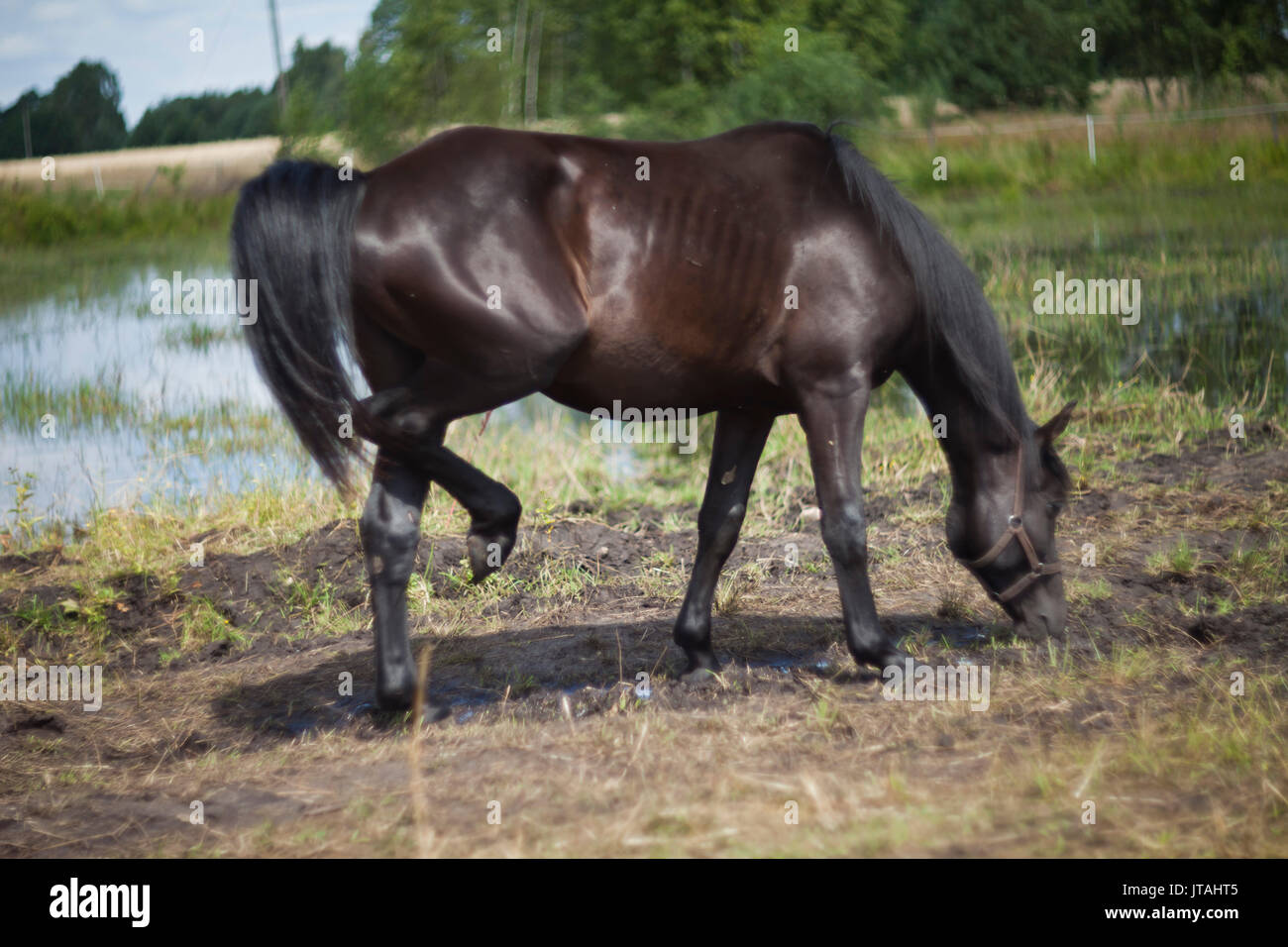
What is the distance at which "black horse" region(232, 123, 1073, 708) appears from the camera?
3.88 metres

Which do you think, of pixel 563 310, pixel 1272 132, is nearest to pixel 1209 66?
pixel 1272 132

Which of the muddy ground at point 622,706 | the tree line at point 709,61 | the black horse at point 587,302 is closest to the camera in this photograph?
the muddy ground at point 622,706

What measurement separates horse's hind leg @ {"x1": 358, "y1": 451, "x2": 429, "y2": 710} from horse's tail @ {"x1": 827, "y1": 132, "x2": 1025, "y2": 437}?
6.53ft

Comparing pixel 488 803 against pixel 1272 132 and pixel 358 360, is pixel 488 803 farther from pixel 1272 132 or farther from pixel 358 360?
pixel 1272 132

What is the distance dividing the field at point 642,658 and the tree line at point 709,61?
13884mm

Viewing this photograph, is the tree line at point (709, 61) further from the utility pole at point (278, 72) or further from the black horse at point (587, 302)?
the black horse at point (587, 302)

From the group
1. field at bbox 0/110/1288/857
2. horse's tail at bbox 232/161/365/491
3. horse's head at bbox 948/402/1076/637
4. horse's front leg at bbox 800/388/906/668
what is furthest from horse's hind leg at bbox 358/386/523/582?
horse's head at bbox 948/402/1076/637

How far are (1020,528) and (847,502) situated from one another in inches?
33.6

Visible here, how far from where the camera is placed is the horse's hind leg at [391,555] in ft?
13.6

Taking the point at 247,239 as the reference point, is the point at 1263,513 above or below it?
below

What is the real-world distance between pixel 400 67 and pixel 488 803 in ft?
106

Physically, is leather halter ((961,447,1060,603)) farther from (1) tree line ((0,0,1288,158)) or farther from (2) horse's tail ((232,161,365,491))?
(1) tree line ((0,0,1288,158))

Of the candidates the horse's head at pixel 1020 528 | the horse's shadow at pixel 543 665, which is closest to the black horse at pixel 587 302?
the horse's head at pixel 1020 528

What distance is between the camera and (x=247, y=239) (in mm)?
3924
